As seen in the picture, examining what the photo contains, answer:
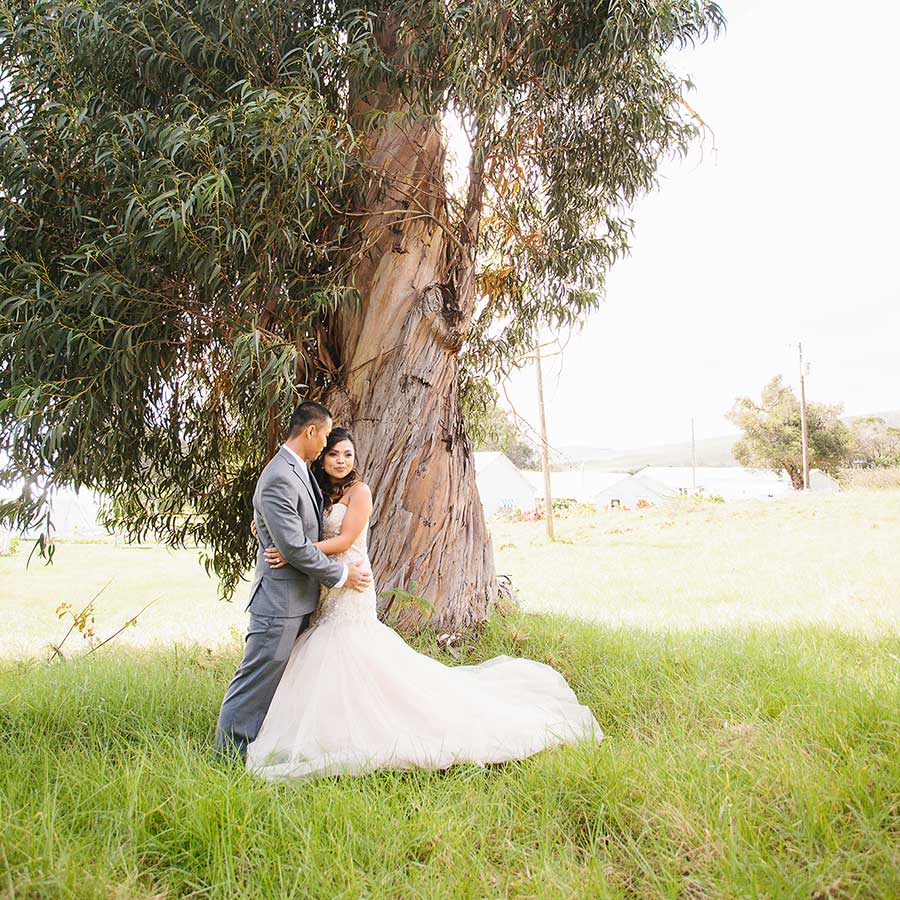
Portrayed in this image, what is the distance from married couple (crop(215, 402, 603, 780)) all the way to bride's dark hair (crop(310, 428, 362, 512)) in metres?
0.04

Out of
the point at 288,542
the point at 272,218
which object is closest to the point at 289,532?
the point at 288,542

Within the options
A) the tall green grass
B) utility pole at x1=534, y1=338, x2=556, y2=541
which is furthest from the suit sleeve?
utility pole at x1=534, y1=338, x2=556, y2=541

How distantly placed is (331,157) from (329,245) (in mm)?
721

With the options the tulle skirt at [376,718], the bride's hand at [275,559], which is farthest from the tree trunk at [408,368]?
the bride's hand at [275,559]

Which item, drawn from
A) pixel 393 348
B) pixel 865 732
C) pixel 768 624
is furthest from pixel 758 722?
pixel 393 348

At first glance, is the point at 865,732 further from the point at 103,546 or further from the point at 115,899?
the point at 103,546

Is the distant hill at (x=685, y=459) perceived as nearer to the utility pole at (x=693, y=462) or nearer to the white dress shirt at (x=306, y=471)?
the utility pole at (x=693, y=462)

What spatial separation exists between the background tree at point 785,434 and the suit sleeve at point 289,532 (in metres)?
24.5

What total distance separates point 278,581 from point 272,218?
1.91 meters

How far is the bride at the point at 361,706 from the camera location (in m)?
2.97

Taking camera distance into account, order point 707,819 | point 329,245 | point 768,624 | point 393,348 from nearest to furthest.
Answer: point 707,819
point 329,245
point 393,348
point 768,624

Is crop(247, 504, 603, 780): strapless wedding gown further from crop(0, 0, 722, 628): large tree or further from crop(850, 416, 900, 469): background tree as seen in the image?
crop(850, 416, 900, 469): background tree

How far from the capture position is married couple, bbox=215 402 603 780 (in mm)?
2990

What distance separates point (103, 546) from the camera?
57.0ft
